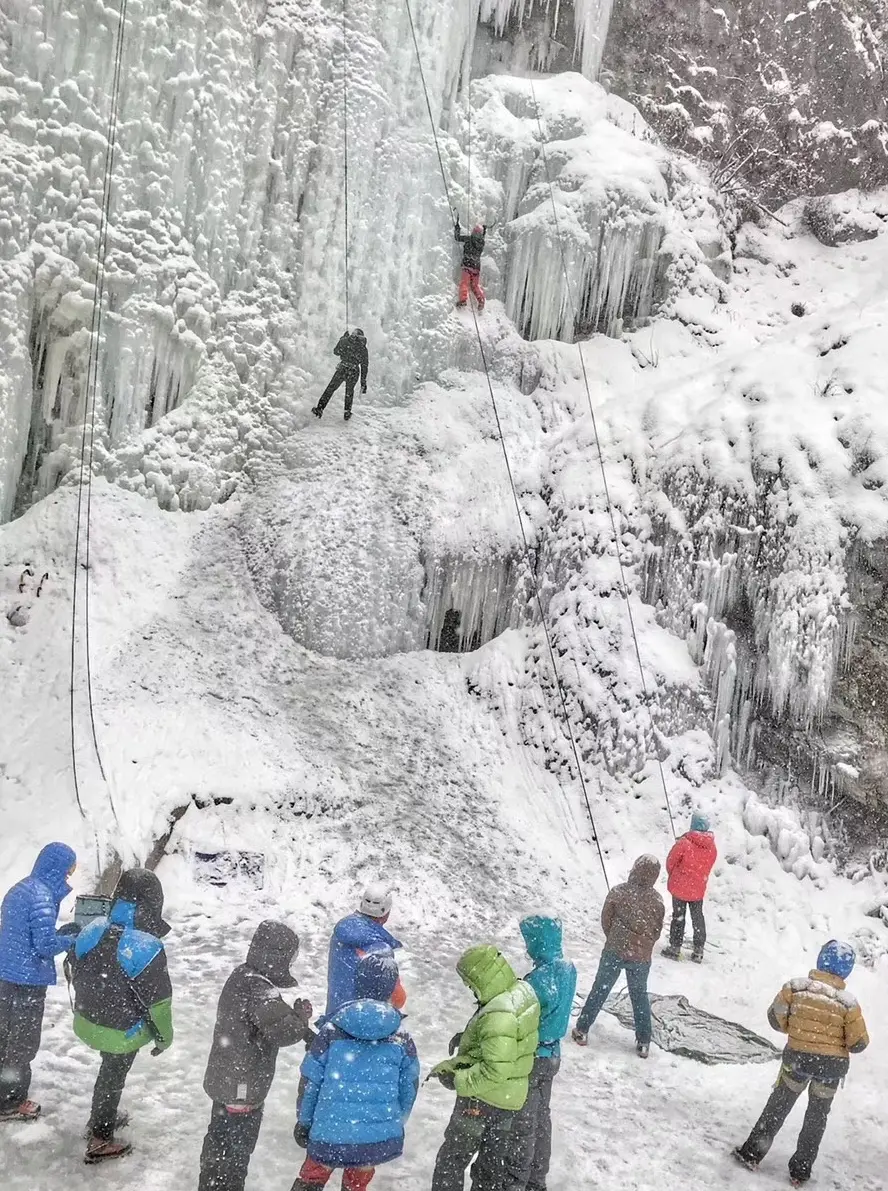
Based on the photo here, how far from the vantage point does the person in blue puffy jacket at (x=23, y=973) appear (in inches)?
173

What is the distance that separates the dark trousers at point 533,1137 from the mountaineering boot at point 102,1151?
1.75 meters

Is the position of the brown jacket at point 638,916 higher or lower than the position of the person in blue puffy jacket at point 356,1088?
lower

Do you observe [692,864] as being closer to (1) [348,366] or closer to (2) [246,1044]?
(2) [246,1044]

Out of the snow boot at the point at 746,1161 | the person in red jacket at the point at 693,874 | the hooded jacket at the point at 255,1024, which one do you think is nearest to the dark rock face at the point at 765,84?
the person in red jacket at the point at 693,874

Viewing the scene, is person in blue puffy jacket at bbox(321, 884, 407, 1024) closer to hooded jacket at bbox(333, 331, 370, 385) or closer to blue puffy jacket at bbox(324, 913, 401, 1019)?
blue puffy jacket at bbox(324, 913, 401, 1019)

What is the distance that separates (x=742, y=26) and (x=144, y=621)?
1643 cm

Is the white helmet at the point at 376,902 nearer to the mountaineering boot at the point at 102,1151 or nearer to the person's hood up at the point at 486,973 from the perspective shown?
the person's hood up at the point at 486,973

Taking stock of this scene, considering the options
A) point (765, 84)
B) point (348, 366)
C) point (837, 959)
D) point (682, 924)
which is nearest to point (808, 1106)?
point (837, 959)

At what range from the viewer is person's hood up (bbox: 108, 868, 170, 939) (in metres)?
4.20

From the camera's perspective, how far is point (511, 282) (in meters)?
15.0

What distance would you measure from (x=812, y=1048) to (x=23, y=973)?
Result: 156 inches

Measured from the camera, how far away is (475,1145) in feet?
12.5

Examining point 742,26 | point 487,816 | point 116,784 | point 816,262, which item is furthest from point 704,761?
point 742,26

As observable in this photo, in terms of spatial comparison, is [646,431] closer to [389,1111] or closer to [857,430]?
[857,430]
